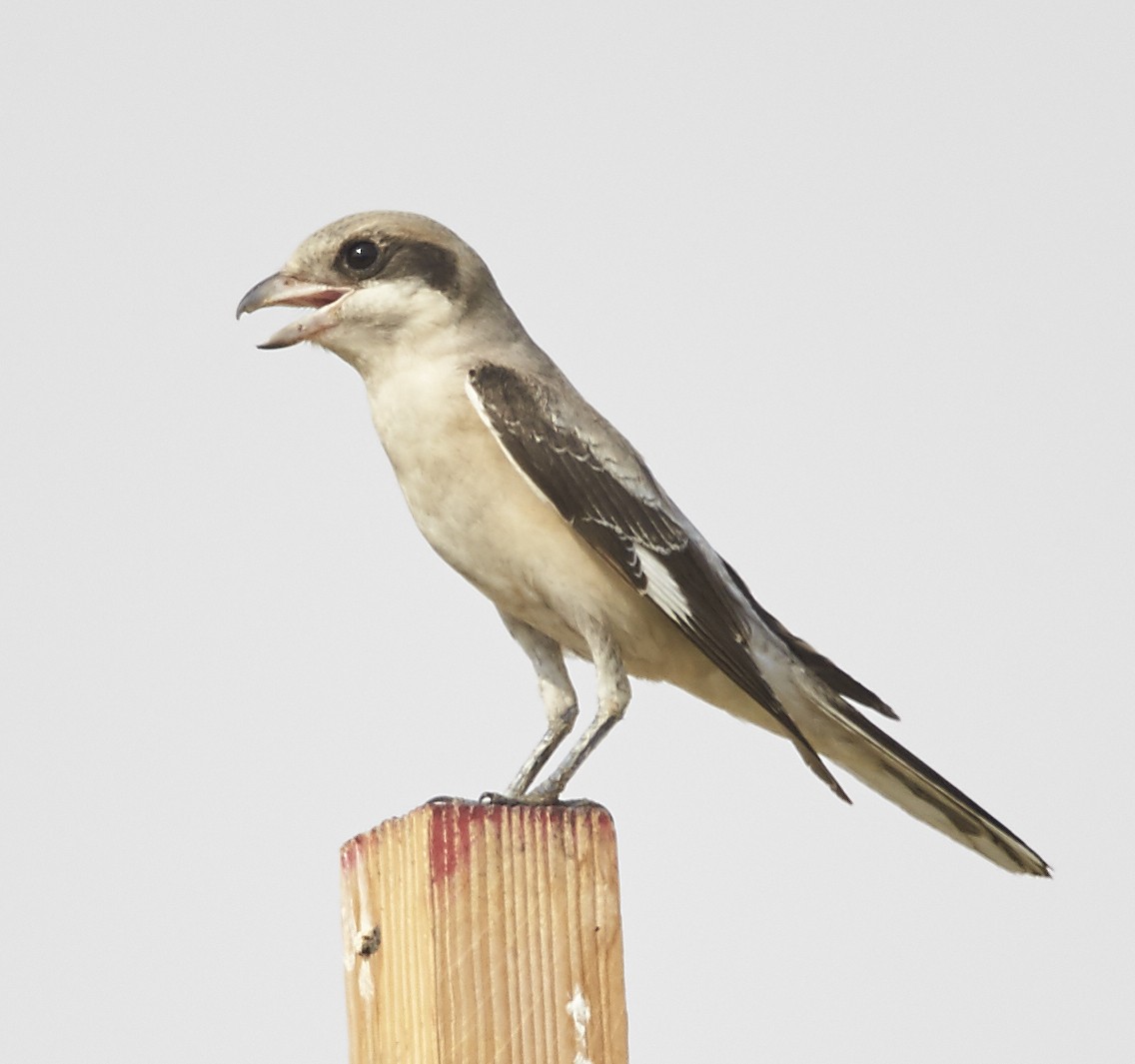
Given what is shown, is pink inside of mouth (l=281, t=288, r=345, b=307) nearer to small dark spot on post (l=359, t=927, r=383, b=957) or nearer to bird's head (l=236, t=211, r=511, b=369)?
bird's head (l=236, t=211, r=511, b=369)

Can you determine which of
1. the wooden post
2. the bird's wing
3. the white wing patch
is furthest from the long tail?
the wooden post

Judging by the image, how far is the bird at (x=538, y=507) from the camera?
533cm

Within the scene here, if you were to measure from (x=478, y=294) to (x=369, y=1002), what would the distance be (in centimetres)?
265

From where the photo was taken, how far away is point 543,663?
19.0 feet

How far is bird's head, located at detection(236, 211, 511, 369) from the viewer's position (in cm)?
548

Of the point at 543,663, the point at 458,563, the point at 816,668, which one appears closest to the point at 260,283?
the point at 458,563

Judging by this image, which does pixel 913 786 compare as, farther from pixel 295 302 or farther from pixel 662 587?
pixel 295 302

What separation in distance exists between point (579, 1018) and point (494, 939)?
Result: 243 millimetres

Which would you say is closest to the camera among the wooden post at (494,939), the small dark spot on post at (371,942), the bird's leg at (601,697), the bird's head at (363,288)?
the wooden post at (494,939)

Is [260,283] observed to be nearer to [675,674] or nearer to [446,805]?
[675,674]

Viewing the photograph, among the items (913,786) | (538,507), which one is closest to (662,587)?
(538,507)

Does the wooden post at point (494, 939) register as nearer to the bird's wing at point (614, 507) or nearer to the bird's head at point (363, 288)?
the bird's wing at point (614, 507)

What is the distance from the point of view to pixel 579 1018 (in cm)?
362

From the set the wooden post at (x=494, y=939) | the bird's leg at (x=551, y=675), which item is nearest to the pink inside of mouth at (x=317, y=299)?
the bird's leg at (x=551, y=675)
